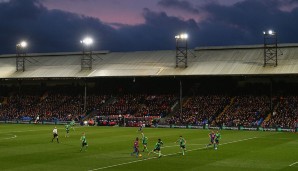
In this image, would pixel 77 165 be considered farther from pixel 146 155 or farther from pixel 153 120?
pixel 153 120

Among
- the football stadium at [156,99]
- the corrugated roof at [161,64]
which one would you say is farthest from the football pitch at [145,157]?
the corrugated roof at [161,64]

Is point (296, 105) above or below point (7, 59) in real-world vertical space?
below

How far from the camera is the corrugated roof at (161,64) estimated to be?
8225cm

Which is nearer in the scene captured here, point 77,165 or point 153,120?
point 77,165

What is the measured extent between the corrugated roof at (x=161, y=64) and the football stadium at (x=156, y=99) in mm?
186

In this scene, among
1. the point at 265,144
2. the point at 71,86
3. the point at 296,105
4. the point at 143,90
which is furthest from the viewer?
the point at 71,86

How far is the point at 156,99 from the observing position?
300 feet

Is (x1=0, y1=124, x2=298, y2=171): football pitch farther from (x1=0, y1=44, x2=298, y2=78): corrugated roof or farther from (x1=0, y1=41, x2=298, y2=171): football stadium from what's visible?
(x1=0, y1=44, x2=298, y2=78): corrugated roof

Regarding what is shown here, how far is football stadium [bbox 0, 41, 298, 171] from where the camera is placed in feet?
188

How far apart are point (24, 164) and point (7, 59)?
85.7 metres

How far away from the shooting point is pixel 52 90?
104 metres

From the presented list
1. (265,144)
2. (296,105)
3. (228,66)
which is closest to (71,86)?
(228,66)

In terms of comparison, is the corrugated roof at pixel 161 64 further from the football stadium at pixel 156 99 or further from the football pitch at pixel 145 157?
the football pitch at pixel 145 157

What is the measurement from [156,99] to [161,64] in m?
6.81
